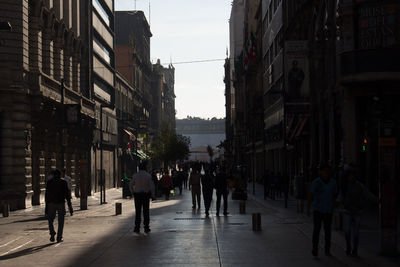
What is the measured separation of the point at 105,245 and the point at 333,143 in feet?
67.3

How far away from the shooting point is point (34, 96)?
3694cm

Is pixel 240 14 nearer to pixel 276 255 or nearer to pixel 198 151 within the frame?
pixel 198 151

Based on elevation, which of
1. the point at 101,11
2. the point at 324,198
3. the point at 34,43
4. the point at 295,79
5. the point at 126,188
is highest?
the point at 101,11

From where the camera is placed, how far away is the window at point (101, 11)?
204 feet

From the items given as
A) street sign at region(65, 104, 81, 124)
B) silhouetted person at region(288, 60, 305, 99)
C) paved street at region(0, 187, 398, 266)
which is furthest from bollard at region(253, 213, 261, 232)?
street sign at region(65, 104, 81, 124)

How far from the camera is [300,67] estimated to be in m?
41.2

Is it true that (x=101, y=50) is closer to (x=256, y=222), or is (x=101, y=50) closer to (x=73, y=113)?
(x=73, y=113)

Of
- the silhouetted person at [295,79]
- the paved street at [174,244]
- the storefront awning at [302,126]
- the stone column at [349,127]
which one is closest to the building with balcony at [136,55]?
the storefront awning at [302,126]

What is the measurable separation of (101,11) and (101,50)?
3.38 meters

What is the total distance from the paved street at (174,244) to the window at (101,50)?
36.9m

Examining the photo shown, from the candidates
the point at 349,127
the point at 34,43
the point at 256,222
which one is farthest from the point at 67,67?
the point at 256,222

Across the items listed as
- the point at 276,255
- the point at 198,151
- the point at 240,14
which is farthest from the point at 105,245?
the point at 198,151

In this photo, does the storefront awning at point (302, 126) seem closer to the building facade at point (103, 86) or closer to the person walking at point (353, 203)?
the building facade at point (103, 86)

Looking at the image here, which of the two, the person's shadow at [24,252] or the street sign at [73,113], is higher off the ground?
the street sign at [73,113]
